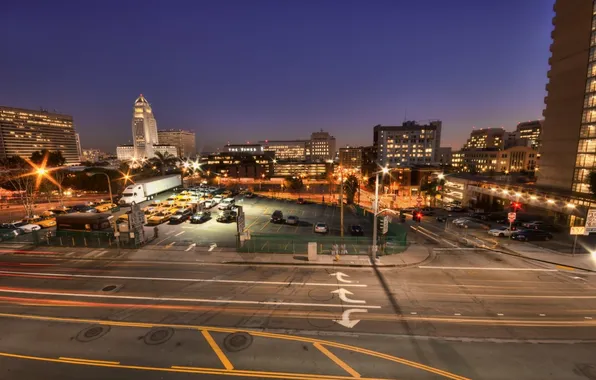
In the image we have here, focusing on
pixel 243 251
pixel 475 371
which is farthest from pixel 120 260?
pixel 475 371

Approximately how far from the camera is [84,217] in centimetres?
3188

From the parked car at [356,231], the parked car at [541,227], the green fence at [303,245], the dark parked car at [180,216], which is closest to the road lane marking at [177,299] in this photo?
the green fence at [303,245]

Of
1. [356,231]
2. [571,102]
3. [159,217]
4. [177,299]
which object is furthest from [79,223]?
[571,102]

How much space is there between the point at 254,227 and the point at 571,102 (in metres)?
61.5

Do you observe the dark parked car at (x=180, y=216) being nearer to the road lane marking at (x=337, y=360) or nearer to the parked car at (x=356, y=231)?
the parked car at (x=356, y=231)

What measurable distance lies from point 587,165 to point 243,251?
59.7 meters

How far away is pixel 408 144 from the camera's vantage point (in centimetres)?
13950

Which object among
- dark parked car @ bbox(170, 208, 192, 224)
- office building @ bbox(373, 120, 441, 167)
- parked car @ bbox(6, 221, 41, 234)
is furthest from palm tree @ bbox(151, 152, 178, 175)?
office building @ bbox(373, 120, 441, 167)

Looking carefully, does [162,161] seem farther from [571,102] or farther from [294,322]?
[571,102]

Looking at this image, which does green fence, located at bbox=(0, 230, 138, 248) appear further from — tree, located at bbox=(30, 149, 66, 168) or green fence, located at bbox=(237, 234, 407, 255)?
tree, located at bbox=(30, 149, 66, 168)

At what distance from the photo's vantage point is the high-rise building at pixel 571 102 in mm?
44719

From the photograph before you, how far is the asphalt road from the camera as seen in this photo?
1071cm

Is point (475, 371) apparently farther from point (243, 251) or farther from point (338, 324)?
point (243, 251)

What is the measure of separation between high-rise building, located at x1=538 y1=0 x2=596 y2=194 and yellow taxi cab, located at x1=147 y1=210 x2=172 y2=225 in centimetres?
6987
